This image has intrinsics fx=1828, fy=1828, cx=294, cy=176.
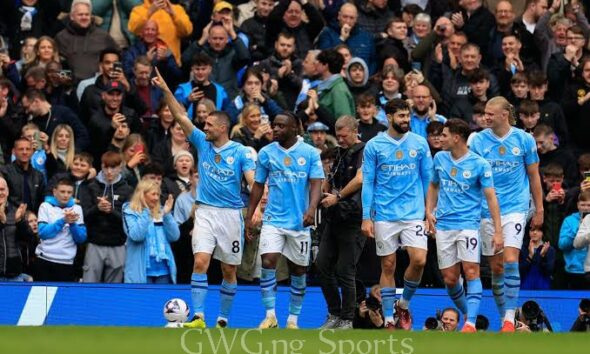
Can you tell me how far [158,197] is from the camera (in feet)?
76.5

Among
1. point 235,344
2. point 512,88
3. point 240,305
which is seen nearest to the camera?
point 235,344

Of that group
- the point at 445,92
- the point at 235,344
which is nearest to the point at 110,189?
the point at 445,92

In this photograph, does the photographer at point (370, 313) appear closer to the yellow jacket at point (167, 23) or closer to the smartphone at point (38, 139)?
the smartphone at point (38, 139)

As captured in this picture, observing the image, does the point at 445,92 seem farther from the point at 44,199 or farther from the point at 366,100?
the point at 44,199

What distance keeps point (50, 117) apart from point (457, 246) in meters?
7.28

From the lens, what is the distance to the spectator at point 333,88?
25609mm

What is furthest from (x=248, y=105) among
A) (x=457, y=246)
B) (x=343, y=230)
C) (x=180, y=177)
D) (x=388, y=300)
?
(x=457, y=246)

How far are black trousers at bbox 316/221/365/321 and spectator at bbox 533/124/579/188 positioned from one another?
13.6 feet

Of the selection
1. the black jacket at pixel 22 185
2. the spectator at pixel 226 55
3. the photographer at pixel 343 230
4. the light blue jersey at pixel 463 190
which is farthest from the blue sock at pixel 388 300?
the spectator at pixel 226 55

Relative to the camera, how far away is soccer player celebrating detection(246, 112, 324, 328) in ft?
69.2

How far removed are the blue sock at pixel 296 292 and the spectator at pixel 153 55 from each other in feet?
21.6

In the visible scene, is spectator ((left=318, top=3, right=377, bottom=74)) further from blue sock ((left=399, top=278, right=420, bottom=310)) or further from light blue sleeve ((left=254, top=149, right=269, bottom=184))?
blue sock ((left=399, top=278, right=420, bottom=310))

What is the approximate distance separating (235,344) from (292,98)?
31.1 ft

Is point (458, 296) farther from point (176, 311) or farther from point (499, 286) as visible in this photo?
point (176, 311)
